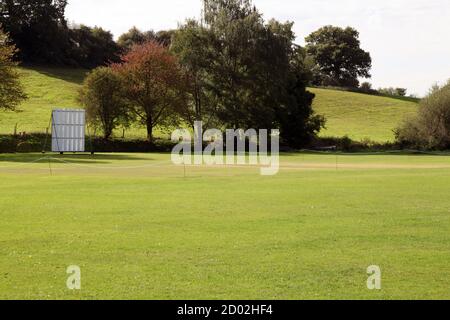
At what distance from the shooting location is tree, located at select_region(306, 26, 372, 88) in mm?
129125

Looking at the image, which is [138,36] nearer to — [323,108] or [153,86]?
[323,108]

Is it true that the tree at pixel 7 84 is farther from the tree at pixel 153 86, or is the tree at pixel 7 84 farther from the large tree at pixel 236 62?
the large tree at pixel 236 62

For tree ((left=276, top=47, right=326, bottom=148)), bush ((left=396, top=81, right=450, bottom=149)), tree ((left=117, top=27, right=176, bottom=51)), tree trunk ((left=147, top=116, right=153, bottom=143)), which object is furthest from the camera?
tree ((left=117, top=27, right=176, bottom=51))

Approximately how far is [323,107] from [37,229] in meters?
86.0

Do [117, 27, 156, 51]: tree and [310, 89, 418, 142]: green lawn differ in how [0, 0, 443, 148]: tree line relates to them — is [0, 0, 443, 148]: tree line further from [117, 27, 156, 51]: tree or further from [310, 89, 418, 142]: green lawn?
[117, 27, 156, 51]: tree

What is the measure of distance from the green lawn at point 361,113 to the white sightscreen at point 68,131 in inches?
1290

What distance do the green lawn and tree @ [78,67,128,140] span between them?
1059 inches

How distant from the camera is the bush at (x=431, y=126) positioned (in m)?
67.9

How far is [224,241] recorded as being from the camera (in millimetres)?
13656

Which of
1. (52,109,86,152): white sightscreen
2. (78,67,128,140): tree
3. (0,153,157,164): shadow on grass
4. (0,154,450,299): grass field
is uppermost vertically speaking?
(78,67,128,140): tree

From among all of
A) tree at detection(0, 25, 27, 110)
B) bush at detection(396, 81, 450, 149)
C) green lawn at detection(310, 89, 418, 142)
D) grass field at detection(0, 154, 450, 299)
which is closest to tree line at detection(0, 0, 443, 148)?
bush at detection(396, 81, 450, 149)
